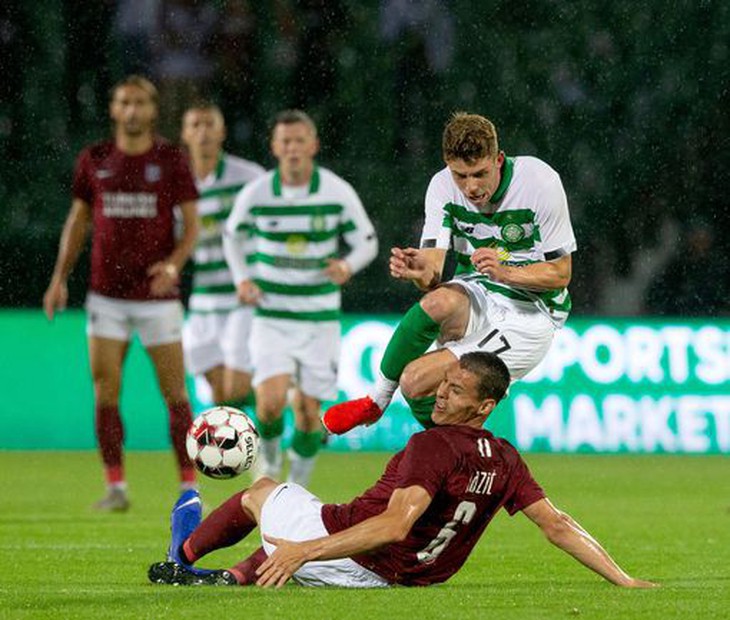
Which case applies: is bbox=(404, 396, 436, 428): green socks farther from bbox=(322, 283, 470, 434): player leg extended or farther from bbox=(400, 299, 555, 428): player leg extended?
bbox=(322, 283, 470, 434): player leg extended

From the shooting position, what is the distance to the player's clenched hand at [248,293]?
10422 millimetres

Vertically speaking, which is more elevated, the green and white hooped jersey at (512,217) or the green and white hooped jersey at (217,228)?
the green and white hooped jersey at (512,217)

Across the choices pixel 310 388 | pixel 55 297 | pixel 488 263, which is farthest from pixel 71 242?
pixel 488 263

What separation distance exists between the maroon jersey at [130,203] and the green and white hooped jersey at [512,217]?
3158 millimetres

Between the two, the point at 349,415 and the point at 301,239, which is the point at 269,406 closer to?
the point at 301,239

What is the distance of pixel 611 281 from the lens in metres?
15.9

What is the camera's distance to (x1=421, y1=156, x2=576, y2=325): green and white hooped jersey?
7164mm

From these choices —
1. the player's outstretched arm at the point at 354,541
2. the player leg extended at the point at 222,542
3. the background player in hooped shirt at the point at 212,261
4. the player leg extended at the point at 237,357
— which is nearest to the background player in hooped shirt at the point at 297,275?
the player leg extended at the point at 237,357

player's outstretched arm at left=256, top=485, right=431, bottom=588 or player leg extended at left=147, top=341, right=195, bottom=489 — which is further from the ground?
player's outstretched arm at left=256, top=485, right=431, bottom=588

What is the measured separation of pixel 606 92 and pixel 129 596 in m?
11.7

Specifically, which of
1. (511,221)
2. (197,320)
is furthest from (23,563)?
(197,320)

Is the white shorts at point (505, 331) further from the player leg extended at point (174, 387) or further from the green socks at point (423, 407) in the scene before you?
the player leg extended at point (174, 387)

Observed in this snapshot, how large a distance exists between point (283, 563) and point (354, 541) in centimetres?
24

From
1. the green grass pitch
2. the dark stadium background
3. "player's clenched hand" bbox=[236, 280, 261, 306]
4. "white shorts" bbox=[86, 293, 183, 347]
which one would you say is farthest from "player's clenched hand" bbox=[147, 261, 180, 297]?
the dark stadium background
